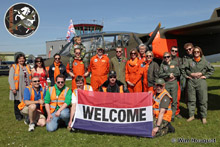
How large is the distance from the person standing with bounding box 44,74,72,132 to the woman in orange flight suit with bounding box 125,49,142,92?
2.19 metres

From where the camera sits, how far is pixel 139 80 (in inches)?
240

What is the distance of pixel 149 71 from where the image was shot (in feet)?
18.8

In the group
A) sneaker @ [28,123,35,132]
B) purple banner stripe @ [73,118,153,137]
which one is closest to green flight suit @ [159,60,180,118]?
purple banner stripe @ [73,118,153,137]

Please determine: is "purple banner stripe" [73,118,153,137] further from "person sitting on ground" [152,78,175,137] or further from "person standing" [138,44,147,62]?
"person standing" [138,44,147,62]

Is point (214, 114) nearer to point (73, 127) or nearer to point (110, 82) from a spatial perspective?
point (110, 82)

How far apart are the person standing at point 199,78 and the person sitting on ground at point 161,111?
4.63 ft

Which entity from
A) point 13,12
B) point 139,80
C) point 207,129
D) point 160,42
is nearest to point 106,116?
point 139,80

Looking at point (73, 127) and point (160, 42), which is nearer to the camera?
point (73, 127)

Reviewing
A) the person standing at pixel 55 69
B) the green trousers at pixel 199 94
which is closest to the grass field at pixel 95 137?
the green trousers at pixel 199 94

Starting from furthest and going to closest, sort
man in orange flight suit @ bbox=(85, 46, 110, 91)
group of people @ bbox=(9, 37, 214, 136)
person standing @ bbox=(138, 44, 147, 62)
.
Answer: person standing @ bbox=(138, 44, 147, 62), man in orange flight suit @ bbox=(85, 46, 110, 91), group of people @ bbox=(9, 37, 214, 136)

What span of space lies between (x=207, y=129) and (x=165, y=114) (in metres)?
1.44

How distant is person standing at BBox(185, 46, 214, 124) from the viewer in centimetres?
537

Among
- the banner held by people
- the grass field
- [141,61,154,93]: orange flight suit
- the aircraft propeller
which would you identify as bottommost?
the grass field

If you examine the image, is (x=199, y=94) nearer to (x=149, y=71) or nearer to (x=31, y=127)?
(x=149, y=71)
